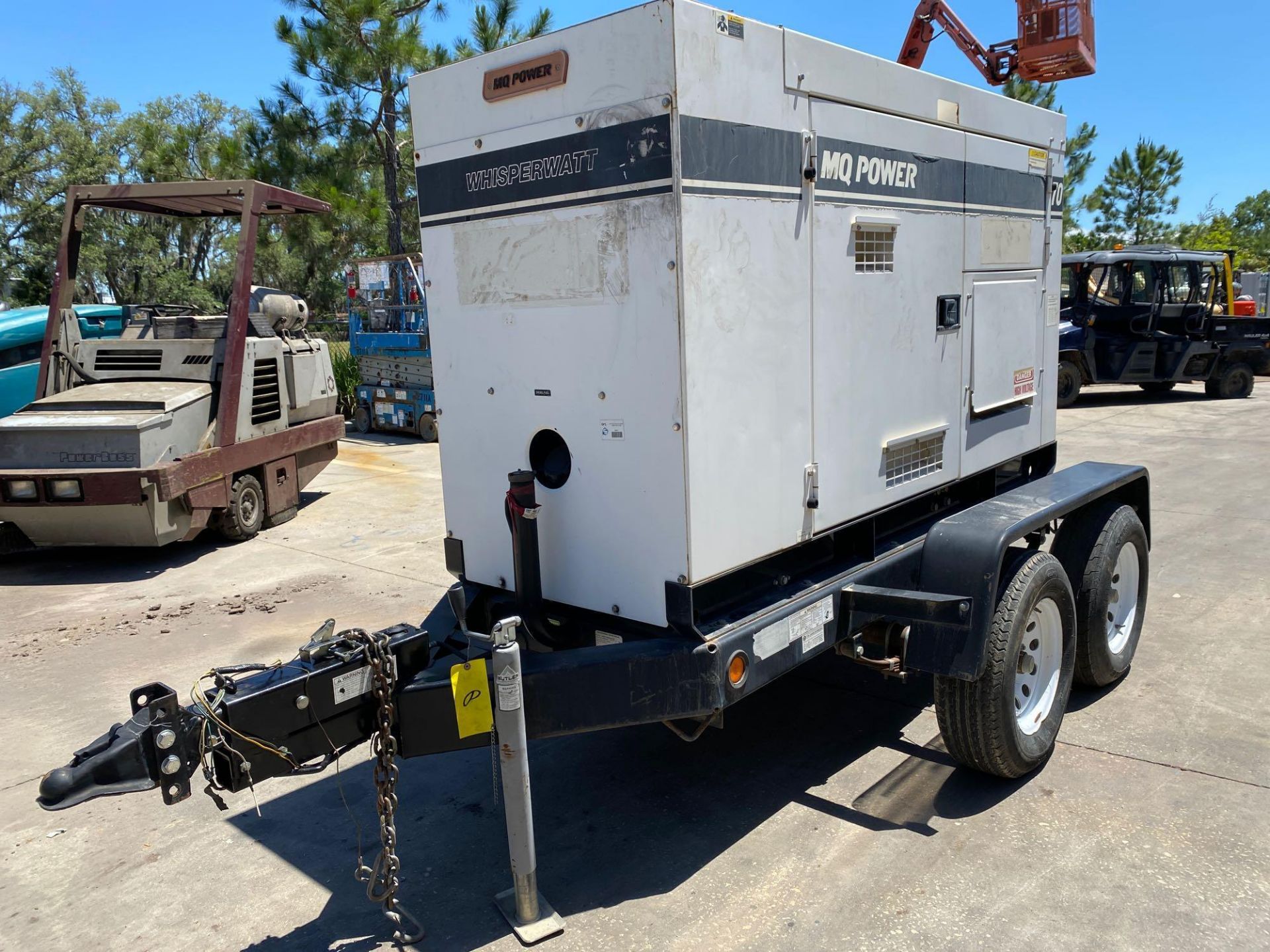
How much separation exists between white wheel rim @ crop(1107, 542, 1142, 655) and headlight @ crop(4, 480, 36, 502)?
23.7ft

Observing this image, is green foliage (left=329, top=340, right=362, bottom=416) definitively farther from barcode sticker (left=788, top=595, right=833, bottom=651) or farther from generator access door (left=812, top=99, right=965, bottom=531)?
barcode sticker (left=788, top=595, right=833, bottom=651)

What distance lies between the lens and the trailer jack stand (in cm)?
279

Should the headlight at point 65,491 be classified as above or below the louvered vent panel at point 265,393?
below

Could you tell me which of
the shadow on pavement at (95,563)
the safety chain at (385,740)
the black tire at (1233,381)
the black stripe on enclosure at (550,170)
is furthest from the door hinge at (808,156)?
the black tire at (1233,381)

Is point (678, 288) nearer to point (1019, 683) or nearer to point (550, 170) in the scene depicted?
point (550, 170)

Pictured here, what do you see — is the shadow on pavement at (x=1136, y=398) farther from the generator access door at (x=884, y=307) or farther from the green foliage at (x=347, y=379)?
the generator access door at (x=884, y=307)

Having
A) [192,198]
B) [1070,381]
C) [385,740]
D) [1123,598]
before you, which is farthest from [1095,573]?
[1070,381]

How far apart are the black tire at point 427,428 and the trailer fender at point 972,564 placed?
1020 centimetres

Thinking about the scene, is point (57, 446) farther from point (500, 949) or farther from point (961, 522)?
point (961, 522)

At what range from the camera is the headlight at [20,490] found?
708cm

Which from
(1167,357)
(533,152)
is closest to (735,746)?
(533,152)

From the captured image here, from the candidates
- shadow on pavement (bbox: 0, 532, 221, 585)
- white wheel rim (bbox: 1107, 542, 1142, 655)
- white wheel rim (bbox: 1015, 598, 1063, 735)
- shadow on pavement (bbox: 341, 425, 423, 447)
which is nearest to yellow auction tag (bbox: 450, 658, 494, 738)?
white wheel rim (bbox: 1015, 598, 1063, 735)

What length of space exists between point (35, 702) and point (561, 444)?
3.60 metres

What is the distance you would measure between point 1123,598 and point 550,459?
3.31m
